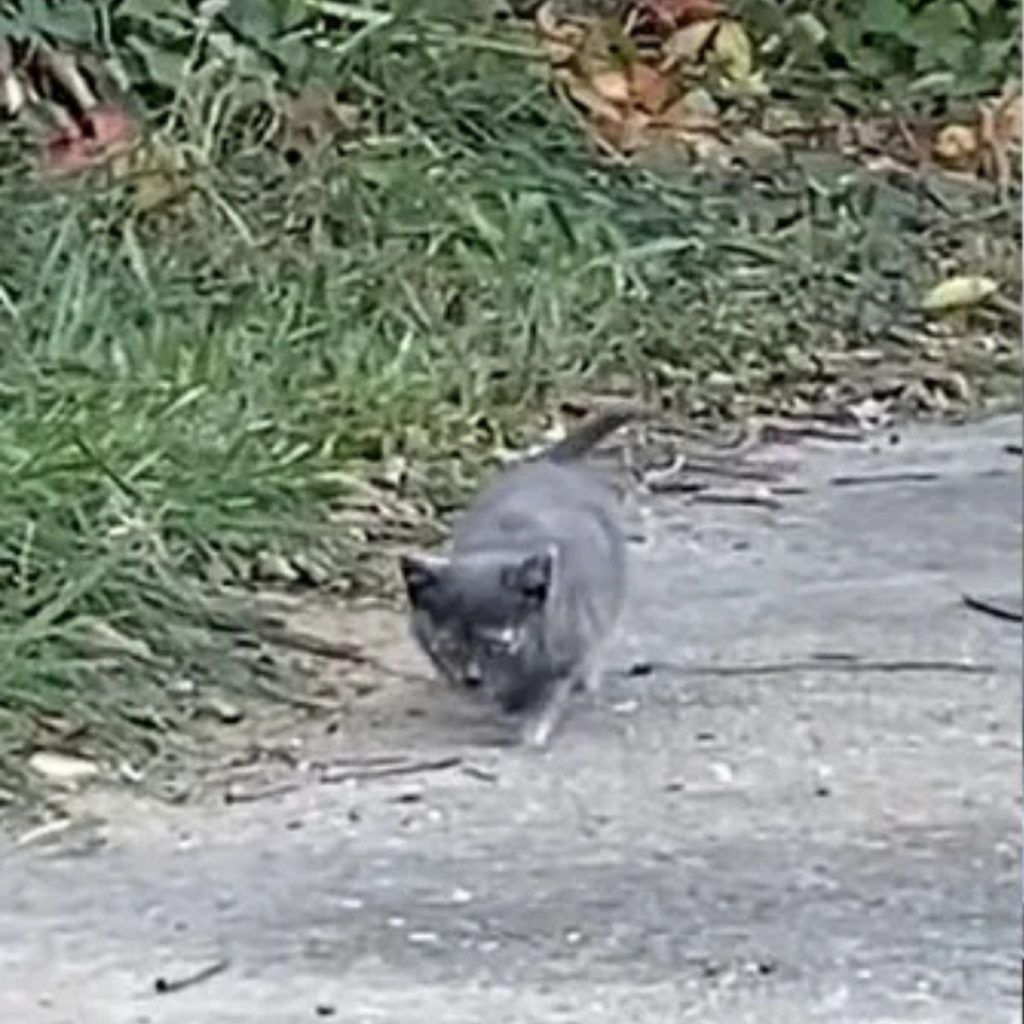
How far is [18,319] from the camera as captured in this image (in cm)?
638

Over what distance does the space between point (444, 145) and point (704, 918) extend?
160 inches

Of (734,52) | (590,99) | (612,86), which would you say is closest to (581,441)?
(590,99)

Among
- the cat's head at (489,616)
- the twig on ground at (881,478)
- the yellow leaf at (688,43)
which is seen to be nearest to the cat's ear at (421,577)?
the cat's head at (489,616)

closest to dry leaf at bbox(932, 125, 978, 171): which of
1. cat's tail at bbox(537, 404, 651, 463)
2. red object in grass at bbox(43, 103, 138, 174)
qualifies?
red object in grass at bbox(43, 103, 138, 174)

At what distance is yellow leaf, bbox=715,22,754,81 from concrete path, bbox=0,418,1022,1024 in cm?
387

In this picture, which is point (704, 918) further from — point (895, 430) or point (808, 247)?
point (808, 247)

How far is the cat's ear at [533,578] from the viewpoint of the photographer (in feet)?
15.9

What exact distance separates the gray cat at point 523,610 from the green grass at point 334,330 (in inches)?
11.6

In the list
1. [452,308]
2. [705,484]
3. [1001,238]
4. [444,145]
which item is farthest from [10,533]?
[1001,238]

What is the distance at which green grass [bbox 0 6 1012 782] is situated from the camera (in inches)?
200

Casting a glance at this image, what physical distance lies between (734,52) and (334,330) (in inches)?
111

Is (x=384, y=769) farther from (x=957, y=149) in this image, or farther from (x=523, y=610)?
(x=957, y=149)

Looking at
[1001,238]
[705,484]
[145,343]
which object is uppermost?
[145,343]

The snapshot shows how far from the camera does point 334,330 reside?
6.79 m
